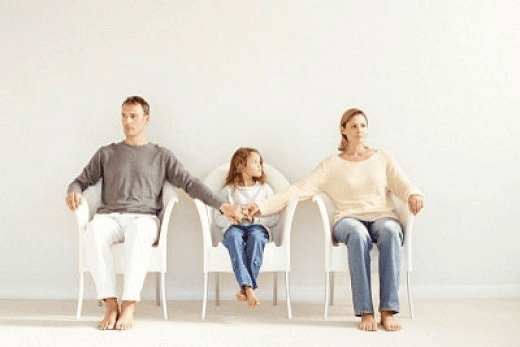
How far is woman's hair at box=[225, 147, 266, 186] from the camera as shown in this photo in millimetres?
4516

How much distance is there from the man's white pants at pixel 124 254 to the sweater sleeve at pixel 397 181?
136 centimetres

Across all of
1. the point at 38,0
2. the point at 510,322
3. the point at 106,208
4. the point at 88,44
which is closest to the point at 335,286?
the point at 510,322

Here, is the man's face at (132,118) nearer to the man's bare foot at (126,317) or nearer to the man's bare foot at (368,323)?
the man's bare foot at (126,317)

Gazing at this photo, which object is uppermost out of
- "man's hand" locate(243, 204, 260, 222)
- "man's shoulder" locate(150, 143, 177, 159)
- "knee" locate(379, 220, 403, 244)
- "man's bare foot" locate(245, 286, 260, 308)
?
"man's shoulder" locate(150, 143, 177, 159)

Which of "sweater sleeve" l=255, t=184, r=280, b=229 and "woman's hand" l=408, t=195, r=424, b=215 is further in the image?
"sweater sleeve" l=255, t=184, r=280, b=229

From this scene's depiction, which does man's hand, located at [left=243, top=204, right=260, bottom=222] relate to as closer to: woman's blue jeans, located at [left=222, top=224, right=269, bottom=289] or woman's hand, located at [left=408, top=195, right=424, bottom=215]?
woman's blue jeans, located at [left=222, top=224, right=269, bottom=289]

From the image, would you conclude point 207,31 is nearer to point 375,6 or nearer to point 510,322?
point 375,6

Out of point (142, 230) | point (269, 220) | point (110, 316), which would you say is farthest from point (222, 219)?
point (110, 316)

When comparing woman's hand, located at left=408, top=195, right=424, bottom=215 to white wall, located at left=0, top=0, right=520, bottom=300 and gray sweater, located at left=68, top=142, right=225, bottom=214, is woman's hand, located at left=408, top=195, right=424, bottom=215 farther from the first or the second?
gray sweater, located at left=68, top=142, right=225, bottom=214

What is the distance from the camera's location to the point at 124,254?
13.3ft

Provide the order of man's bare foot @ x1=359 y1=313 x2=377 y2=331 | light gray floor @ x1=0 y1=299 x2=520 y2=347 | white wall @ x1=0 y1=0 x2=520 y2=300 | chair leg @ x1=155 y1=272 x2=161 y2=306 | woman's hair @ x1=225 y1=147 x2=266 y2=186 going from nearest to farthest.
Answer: light gray floor @ x1=0 y1=299 x2=520 y2=347
man's bare foot @ x1=359 y1=313 x2=377 y2=331
woman's hair @ x1=225 y1=147 x2=266 y2=186
chair leg @ x1=155 y1=272 x2=161 y2=306
white wall @ x1=0 y1=0 x2=520 y2=300

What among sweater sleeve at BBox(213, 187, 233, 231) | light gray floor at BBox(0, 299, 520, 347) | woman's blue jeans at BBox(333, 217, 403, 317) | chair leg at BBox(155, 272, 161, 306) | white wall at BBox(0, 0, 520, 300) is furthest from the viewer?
white wall at BBox(0, 0, 520, 300)

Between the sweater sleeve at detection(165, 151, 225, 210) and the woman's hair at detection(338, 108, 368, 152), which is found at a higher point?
the woman's hair at detection(338, 108, 368, 152)

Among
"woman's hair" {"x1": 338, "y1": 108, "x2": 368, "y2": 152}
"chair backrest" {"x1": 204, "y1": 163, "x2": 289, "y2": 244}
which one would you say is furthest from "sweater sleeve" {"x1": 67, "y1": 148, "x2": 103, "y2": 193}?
"woman's hair" {"x1": 338, "y1": 108, "x2": 368, "y2": 152}
